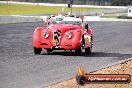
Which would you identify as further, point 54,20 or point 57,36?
point 54,20

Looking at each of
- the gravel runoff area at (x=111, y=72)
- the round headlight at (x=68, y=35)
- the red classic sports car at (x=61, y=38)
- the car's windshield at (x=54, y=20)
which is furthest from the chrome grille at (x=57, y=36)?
the gravel runoff area at (x=111, y=72)

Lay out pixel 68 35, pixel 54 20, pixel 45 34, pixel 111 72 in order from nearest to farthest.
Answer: pixel 111 72 → pixel 68 35 → pixel 45 34 → pixel 54 20

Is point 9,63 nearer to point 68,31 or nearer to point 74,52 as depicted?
point 68,31

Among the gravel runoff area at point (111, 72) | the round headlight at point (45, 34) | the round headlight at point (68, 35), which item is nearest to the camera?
the gravel runoff area at point (111, 72)

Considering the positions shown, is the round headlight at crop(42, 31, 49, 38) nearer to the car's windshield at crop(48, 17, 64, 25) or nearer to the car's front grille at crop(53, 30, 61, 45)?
the car's front grille at crop(53, 30, 61, 45)

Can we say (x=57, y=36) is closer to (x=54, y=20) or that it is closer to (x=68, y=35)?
(x=68, y=35)

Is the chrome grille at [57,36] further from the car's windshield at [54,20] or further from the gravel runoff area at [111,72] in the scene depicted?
the gravel runoff area at [111,72]

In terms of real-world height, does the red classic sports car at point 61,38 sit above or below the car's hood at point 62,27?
below

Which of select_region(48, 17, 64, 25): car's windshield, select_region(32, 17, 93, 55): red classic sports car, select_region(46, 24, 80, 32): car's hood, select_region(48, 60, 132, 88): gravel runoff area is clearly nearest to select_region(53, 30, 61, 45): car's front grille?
select_region(32, 17, 93, 55): red classic sports car

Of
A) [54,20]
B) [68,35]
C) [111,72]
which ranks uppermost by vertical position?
[54,20]

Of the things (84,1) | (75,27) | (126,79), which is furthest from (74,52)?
(84,1)

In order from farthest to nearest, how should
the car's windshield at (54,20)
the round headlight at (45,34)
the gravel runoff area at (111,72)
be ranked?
the car's windshield at (54,20) → the round headlight at (45,34) → the gravel runoff area at (111,72)

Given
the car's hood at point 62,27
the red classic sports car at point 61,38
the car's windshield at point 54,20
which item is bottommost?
the red classic sports car at point 61,38

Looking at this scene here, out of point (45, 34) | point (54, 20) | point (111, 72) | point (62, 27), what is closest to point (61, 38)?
point (62, 27)
